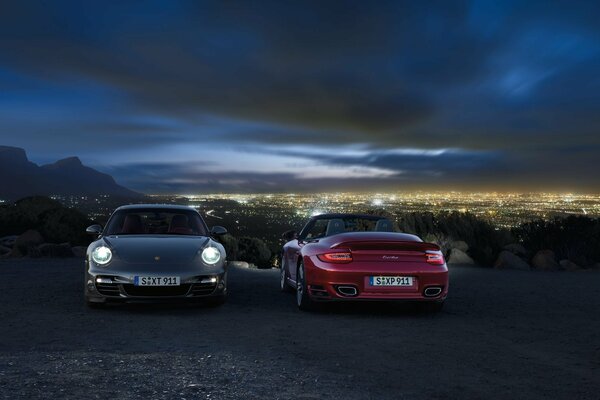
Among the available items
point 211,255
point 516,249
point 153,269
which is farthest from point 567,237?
point 153,269

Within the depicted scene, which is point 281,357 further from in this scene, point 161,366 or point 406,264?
point 406,264

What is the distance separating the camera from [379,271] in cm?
864

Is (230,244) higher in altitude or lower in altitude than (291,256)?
lower

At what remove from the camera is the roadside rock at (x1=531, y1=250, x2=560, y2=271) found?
63.9 feet

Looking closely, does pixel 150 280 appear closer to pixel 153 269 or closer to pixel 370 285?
pixel 153 269

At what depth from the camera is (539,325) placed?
866 cm

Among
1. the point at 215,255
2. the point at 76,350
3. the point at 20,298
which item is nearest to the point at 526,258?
the point at 215,255

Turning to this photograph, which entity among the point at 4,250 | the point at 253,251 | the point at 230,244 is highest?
the point at 230,244

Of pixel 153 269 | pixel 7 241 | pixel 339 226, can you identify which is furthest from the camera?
pixel 7 241

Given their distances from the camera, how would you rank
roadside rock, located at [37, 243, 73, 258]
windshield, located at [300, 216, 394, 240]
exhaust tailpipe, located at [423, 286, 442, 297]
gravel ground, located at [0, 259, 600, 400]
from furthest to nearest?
roadside rock, located at [37, 243, 73, 258], windshield, located at [300, 216, 394, 240], exhaust tailpipe, located at [423, 286, 442, 297], gravel ground, located at [0, 259, 600, 400]

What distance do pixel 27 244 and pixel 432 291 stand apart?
1631 centimetres

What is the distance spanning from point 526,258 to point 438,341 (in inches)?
614

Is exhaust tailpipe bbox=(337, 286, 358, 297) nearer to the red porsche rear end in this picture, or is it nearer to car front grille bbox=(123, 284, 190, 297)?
the red porsche rear end

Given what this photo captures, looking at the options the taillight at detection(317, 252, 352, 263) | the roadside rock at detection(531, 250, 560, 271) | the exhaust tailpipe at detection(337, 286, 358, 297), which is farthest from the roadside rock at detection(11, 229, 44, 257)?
the roadside rock at detection(531, 250, 560, 271)
